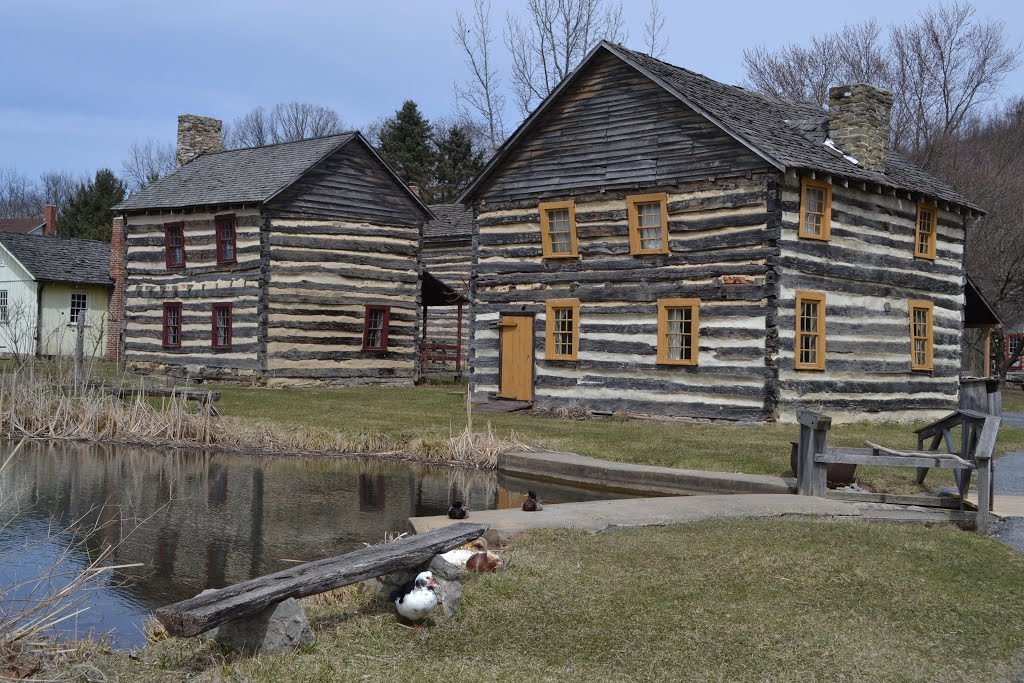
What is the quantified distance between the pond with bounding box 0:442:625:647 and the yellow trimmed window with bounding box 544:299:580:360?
25.1 feet

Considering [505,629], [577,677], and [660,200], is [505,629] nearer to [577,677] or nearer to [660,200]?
[577,677]

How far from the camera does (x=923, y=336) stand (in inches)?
920

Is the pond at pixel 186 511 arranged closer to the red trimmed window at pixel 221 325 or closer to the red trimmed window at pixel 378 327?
the red trimmed window at pixel 221 325

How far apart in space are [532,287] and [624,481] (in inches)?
412

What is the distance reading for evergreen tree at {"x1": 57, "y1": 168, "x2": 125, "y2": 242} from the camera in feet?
185

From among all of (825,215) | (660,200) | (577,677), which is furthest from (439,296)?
(577,677)

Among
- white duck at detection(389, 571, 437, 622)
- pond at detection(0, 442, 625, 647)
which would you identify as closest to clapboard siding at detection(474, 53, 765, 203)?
pond at detection(0, 442, 625, 647)

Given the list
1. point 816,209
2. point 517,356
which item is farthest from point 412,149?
point 816,209

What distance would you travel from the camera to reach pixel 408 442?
1720cm

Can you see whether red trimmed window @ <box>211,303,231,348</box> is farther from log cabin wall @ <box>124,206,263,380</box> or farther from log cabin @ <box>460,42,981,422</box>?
log cabin @ <box>460,42,981,422</box>

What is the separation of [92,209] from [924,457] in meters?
55.1

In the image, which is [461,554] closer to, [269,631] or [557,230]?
[269,631]

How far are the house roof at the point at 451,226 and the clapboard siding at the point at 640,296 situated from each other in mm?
13747

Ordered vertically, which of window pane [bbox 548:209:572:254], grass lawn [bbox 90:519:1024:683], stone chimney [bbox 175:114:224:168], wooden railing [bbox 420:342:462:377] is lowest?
grass lawn [bbox 90:519:1024:683]
